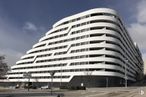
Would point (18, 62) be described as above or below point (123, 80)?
above

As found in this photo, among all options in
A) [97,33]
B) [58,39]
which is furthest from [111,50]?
[58,39]

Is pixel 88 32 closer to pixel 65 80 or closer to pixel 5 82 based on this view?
pixel 65 80

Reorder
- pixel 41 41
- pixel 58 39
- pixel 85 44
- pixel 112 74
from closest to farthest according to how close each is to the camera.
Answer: pixel 112 74, pixel 85 44, pixel 58 39, pixel 41 41

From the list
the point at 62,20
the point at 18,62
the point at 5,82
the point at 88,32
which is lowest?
the point at 5,82

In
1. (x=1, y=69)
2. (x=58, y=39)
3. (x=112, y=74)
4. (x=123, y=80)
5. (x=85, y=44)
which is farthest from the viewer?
(x=58, y=39)

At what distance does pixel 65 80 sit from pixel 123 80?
26902 mm

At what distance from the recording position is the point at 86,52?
4616 inches

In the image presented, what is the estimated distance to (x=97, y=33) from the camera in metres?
118

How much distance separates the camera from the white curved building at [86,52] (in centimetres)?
11375

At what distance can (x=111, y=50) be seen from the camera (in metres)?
117

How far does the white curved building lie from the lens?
4478 inches

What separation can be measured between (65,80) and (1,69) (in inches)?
2495

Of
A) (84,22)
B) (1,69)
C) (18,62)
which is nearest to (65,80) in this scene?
(84,22)

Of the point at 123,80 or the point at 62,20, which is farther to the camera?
the point at 62,20
